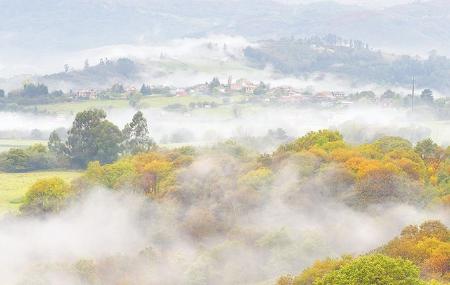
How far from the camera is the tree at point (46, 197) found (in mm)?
71625

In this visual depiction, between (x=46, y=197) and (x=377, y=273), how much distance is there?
151ft

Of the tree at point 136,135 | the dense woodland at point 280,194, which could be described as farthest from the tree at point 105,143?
the dense woodland at point 280,194

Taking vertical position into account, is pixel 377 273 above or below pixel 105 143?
above

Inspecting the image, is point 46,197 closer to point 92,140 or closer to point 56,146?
point 92,140

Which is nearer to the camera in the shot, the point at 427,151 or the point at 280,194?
the point at 280,194

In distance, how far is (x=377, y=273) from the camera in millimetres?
32438

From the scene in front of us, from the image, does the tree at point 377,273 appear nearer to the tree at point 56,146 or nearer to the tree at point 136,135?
the tree at point 136,135

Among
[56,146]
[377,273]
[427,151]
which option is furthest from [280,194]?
[56,146]

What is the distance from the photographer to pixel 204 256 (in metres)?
53.4

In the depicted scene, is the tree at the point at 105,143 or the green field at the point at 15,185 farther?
the tree at the point at 105,143

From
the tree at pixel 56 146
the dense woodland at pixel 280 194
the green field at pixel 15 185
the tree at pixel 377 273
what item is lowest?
the green field at pixel 15 185

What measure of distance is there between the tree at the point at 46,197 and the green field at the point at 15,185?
232 cm

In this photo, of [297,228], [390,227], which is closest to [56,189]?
[297,228]

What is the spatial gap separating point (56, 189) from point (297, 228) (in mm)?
27676
